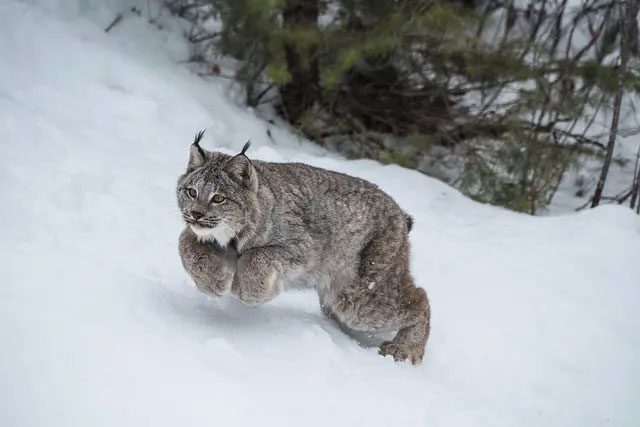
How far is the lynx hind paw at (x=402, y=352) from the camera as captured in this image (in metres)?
5.02

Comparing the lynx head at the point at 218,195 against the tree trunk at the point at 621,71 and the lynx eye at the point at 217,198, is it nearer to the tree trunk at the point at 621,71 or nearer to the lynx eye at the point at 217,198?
the lynx eye at the point at 217,198

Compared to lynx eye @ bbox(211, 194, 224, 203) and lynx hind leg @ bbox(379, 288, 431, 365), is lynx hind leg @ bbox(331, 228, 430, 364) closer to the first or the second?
lynx hind leg @ bbox(379, 288, 431, 365)

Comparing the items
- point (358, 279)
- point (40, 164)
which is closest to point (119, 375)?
point (358, 279)

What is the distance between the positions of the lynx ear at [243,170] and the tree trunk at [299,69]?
3630 millimetres

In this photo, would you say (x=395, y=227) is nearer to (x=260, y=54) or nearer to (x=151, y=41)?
(x=260, y=54)

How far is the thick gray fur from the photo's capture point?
443 centimetres

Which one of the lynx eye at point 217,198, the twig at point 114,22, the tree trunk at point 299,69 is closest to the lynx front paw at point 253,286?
the lynx eye at point 217,198

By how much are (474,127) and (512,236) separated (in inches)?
95.2

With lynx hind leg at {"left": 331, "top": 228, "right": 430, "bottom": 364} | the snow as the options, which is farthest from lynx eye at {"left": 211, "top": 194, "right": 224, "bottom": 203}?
lynx hind leg at {"left": 331, "top": 228, "right": 430, "bottom": 364}

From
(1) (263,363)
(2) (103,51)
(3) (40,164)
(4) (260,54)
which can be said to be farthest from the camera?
(4) (260,54)

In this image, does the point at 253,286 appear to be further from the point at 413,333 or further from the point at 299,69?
the point at 299,69

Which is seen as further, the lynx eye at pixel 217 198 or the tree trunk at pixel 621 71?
the tree trunk at pixel 621 71

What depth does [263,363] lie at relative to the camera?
4062 millimetres

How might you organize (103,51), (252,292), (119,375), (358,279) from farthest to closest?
(103,51) < (358,279) < (252,292) < (119,375)
